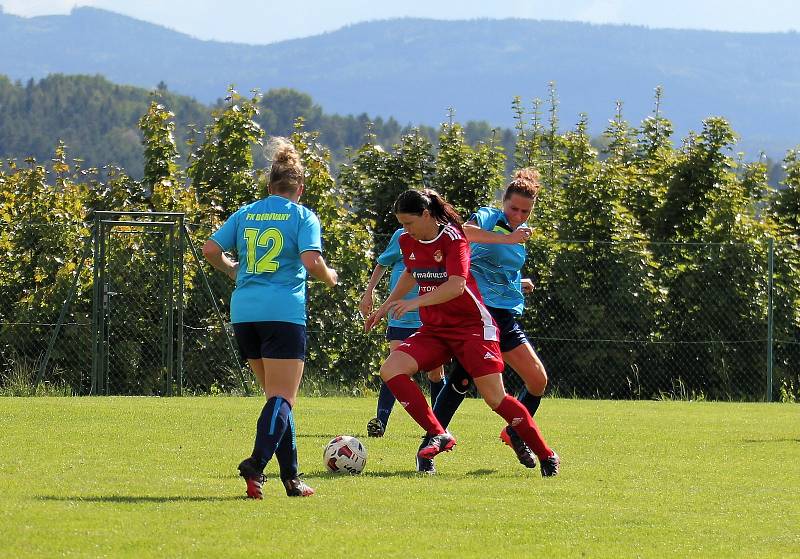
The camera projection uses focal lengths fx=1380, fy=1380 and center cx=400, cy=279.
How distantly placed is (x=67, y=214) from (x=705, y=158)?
9.52 metres

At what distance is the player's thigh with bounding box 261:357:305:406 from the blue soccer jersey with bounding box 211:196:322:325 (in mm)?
211

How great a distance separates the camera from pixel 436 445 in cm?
804

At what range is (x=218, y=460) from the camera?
28.7 feet

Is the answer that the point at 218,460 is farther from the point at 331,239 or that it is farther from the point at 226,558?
the point at 331,239

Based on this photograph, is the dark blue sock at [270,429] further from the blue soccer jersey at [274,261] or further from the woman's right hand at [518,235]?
the woman's right hand at [518,235]

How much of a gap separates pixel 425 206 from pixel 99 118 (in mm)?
171874

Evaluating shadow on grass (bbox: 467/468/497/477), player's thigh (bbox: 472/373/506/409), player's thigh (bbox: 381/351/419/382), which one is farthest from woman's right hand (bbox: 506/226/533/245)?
shadow on grass (bbox: 467/468/497/477)

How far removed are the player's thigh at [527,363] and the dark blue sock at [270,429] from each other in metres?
2.32

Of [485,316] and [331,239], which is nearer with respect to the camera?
[485,316]

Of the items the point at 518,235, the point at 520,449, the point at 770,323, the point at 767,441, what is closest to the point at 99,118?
the point at 770,323

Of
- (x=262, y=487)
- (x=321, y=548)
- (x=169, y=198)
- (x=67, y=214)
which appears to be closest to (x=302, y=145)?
(x=169, y=198)

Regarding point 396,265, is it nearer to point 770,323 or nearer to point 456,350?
point 456,350

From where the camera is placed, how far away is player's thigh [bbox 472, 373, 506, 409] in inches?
315

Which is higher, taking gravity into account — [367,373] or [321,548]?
[321,548]
